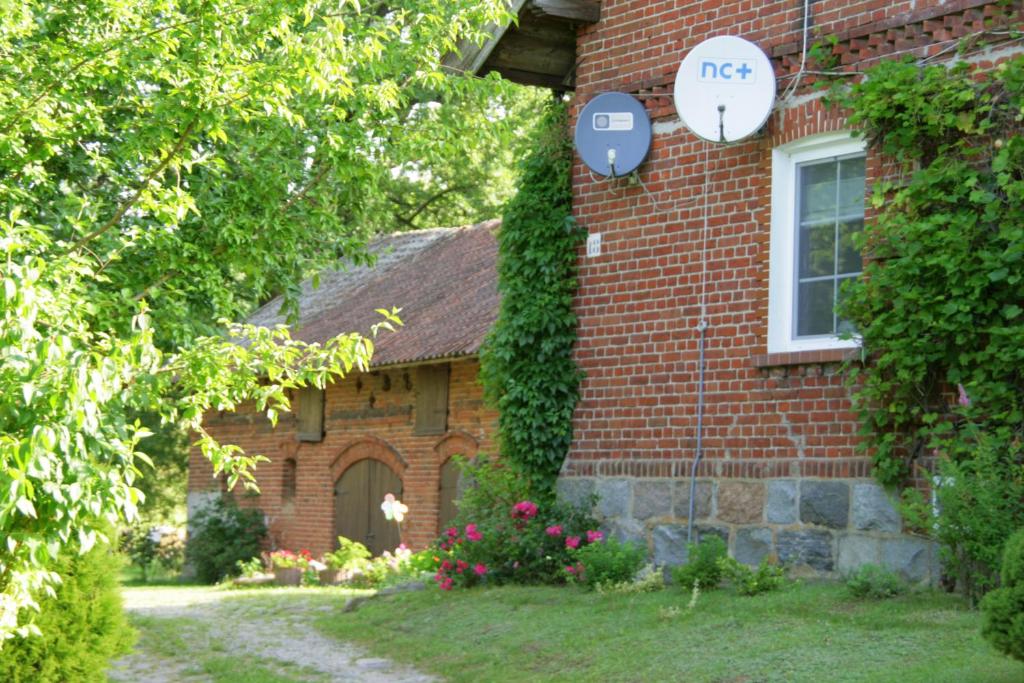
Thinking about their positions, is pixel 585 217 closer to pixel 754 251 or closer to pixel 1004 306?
pixel 754 251

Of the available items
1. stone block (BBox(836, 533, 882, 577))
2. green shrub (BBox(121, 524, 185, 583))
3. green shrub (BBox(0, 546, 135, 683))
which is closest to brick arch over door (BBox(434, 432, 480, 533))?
stone block (BBox(836, 533, 882, 577))

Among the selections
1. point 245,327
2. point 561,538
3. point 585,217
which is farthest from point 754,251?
point 245,327

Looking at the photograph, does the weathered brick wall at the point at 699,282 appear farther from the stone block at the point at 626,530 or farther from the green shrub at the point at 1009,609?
the green shrub at the point at 1009,609

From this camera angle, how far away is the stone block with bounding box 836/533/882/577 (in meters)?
10.1

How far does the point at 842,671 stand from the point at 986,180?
12.3ft

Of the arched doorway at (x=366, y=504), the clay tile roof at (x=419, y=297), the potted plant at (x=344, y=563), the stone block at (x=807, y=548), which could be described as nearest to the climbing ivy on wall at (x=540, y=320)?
the stone block at (x=807, y=548)

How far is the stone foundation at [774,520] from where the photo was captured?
396 inches

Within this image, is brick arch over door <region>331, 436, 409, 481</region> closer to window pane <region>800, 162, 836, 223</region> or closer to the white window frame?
the white window frame

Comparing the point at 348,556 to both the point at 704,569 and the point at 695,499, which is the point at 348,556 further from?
the point at 704,569

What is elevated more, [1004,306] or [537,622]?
[1004,306]

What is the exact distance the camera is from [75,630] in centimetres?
820

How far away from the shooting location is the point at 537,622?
10.3m

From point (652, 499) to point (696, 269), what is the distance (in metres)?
1.97

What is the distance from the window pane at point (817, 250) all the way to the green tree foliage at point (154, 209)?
117 inches
